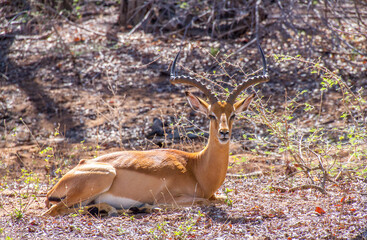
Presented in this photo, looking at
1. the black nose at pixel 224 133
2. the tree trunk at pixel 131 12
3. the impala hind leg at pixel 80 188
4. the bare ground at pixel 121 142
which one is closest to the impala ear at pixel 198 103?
the black nose at pixel 224 133

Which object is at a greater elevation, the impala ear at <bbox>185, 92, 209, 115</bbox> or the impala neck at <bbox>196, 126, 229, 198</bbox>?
the impala ear at <bbox>185, 92, 209, 115</bbox>

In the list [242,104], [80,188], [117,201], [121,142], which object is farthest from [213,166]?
[121,142]

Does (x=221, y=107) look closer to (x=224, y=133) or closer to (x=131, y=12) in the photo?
(x=224, y=133)

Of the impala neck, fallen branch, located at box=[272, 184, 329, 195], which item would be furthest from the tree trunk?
fallen branch, located at box=[272, 184, 329, 195]

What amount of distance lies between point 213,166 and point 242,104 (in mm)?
975

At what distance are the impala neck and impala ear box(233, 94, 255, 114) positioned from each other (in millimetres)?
518

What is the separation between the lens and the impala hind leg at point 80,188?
6.84m

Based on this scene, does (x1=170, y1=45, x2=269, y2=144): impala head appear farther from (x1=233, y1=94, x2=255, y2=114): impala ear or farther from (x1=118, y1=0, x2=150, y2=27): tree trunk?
(x1=118, y1=0, x2=150, y2=27): tree trunk

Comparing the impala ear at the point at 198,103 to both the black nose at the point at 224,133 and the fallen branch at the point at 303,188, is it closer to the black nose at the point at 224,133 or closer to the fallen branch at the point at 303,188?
the black nose at the point at 224,133

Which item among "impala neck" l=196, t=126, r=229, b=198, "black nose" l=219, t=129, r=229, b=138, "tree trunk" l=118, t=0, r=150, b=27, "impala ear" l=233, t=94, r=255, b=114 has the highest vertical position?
"tree trunk" l=118, t=0, r=150, b=27

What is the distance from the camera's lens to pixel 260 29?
13688mm

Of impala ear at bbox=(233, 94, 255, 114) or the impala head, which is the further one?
impala ear at bbox=(233, 94, 255, 114)

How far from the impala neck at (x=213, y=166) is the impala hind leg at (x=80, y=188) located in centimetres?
125

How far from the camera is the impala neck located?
6.98 metres
